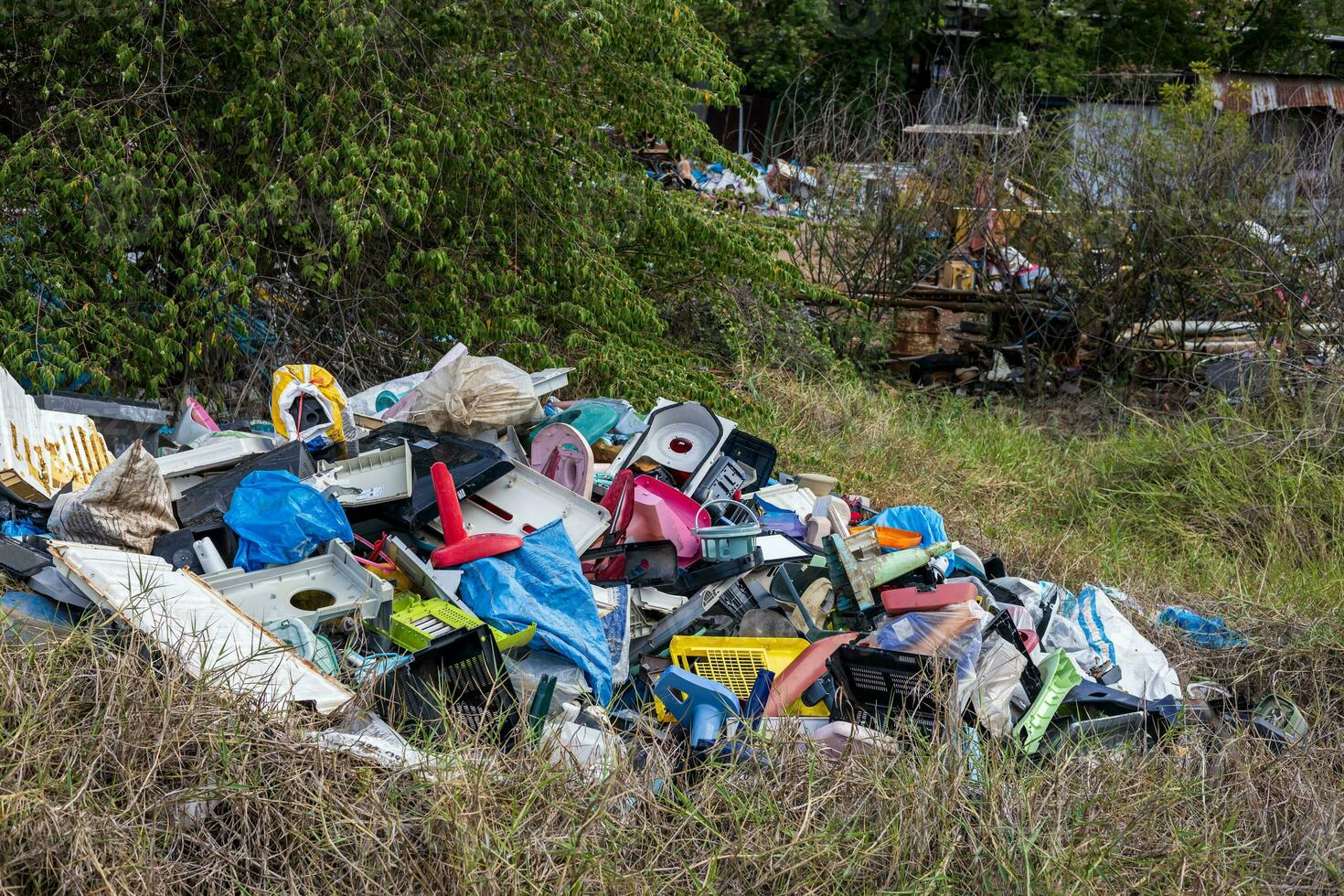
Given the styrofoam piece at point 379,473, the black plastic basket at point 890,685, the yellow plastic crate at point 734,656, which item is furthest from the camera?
the styrofoam piece at point 379,473

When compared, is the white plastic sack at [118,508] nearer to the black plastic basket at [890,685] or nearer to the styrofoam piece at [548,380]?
the styrofoam piece at [548,380]

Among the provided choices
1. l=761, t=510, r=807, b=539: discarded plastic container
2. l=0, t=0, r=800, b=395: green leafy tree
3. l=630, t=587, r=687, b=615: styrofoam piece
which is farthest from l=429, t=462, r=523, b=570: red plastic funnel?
l=0, t=0, r=800, b=395: green leafy tree

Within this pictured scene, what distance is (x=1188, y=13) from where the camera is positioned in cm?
1873

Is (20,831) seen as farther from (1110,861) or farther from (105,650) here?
(1110,861)

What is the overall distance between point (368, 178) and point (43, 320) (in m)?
1.53

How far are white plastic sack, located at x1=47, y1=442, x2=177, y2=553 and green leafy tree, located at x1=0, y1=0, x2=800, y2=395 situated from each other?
146 centimetres

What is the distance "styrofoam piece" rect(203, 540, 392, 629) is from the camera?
3.30 m

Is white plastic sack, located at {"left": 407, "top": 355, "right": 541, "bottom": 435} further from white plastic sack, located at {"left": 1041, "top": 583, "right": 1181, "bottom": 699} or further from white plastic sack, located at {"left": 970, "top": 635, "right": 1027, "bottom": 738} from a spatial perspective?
white plastic sack, located at {"left": 1041, "top": 583, "right": 1181, "bottom": 699}

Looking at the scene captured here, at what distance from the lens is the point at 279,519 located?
361 cm

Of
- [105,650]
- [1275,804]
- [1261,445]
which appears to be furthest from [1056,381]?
[105,650]

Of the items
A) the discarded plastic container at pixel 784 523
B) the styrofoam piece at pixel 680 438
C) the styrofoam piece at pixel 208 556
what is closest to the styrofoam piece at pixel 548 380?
the styrofoam piece at pixel 680 438

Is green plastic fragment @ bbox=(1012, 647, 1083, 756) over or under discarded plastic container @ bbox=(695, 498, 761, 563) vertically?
under

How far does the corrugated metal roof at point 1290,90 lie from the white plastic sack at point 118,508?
1581 centimetres

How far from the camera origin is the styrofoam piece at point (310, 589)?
3299 millimetres
